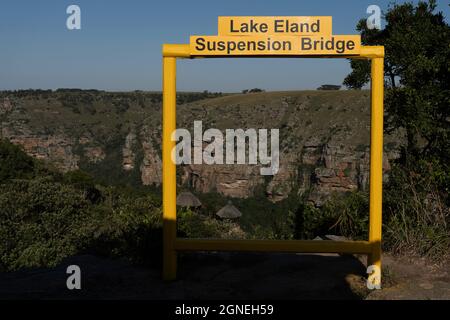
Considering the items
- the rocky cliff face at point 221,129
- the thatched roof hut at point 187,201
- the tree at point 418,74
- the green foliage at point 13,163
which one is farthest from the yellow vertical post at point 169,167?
the rocky cliff face at point 221,129

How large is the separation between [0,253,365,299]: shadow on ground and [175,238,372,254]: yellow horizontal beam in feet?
1.06

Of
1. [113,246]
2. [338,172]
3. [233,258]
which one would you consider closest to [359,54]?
[233,258]

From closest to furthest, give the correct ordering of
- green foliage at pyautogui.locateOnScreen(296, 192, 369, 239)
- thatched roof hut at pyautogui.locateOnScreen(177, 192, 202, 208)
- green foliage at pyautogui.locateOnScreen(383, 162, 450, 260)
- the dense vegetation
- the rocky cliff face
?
green foliage at pyautogui.locateOnScreen(383, 162, 450, 260) < the dense vegetation < green foliage at pyautogui.locateOnScreen(296, 192, 369, 239) < thatched roof hut at pyautogui.locateOnScreen(177, 192, 202, 208) < the rocky cliff face

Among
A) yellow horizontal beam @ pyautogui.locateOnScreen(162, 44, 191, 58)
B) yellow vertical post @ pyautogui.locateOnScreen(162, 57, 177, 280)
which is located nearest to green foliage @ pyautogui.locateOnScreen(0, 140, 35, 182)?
yellow vertical post @ pyautogui.locateOnScreen(162, 57, 177, 280)

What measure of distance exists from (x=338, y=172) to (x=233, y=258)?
39.1 meters

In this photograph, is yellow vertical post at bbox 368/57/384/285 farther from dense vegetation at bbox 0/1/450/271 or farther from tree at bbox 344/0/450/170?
tree at bbox 344/0/450/170

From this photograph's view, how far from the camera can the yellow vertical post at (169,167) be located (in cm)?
454

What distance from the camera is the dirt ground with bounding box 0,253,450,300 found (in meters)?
4.33

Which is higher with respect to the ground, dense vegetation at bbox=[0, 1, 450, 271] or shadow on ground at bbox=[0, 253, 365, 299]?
dense vegetation at bbox=[0, 1, 450, 271]

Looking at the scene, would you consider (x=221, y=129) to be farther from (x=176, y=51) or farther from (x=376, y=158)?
(x=376, y=158)

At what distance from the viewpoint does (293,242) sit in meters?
4.61

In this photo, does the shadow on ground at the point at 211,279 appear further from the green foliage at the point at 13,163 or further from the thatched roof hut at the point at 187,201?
the thatched roof hut at the point at 187,201

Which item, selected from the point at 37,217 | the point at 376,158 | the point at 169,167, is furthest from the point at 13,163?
the point at 376,158

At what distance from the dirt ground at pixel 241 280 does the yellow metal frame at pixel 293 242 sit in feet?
1.03
